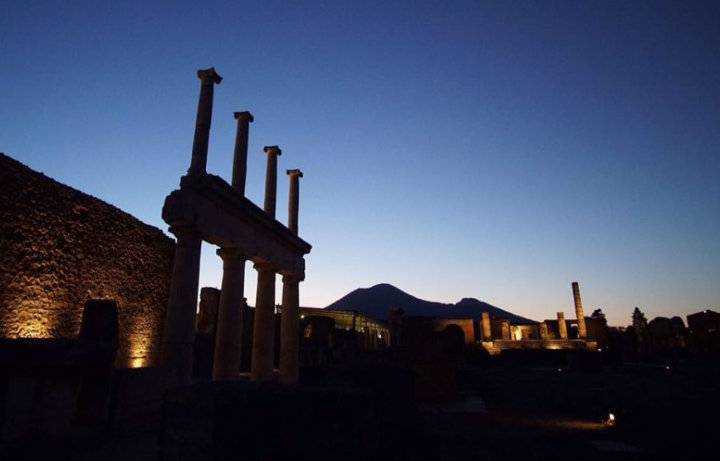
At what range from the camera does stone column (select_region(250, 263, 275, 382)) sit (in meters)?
13.7

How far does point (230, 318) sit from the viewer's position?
38.8 ft

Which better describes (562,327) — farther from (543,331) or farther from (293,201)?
(293,201)

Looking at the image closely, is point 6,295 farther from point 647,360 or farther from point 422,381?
point 647,360

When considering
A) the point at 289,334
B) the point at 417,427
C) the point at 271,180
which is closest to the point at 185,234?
the point at 271,180

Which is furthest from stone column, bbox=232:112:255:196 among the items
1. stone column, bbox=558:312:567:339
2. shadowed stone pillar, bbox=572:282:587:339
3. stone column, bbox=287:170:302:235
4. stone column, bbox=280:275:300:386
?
shadowed stone pillar, bbox=572:282:587:339

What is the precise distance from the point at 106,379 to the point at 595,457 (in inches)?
338

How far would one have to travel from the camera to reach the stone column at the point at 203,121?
10.5 m

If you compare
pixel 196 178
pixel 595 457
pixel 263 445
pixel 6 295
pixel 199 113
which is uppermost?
pixel 199 113

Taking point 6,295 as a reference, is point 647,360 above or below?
below

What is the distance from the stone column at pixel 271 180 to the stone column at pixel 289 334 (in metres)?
2.74

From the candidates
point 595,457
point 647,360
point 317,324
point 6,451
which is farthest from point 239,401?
point 647,360

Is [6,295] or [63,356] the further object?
[6,295]

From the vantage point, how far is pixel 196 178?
995cm

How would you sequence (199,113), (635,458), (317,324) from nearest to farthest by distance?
1. (635,458)
2. (199,113)
3. (317,324)
